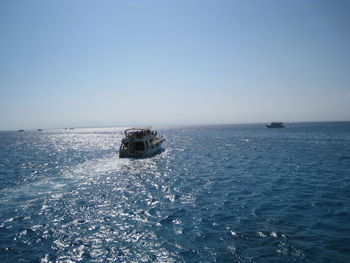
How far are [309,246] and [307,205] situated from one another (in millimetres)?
7711

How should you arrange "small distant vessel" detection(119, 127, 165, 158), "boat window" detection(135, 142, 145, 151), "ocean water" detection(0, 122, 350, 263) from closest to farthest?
"ocean water" detection(0, 122, 350, 263)
"small distant vessel" detection(119, 127, 165, 158)
"boat window" detection(135, 142, 145, 151)

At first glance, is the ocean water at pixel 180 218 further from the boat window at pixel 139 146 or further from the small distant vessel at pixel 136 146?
the boat window at pixel 139 146

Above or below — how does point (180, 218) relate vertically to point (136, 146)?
below

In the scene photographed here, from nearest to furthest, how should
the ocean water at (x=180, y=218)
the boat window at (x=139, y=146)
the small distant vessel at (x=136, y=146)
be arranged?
the ocean water at (x=180, y=218) → the small distant vessel at (x=136, y=146) → the boat window at (x=139, y=146)

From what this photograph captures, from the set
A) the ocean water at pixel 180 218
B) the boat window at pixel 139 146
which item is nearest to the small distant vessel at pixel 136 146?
the boat window at pixel 139 146

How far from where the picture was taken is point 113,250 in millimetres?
13922

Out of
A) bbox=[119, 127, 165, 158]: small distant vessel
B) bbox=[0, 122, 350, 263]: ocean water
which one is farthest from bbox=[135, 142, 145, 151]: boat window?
bbox=[0, 122, 350, 263]: ocean water

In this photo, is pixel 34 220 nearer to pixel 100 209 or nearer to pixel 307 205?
pixel 100 209

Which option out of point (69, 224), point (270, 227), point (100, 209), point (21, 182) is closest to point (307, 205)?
point (270, 227)

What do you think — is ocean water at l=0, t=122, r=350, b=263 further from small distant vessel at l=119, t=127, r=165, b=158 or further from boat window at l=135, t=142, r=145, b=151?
boat window at l=135, t=142, r=145, b=151

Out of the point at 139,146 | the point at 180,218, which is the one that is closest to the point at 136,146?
the point at 139,146

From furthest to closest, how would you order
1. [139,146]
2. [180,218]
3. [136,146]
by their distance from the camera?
[139,146] → [136,146] → [180,218]

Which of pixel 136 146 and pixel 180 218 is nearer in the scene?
pixel 180 218

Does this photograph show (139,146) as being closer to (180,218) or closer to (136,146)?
(136,146)
